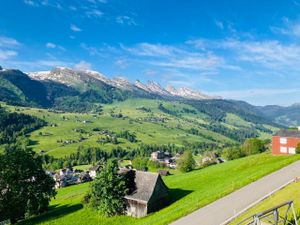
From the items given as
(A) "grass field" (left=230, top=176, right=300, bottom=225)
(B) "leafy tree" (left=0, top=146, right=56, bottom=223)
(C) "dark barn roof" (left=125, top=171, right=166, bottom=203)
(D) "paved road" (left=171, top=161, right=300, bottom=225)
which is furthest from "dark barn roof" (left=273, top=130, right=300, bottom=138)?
(B) "leafy tree" (left=0, top=146, right=56, bottom=223)

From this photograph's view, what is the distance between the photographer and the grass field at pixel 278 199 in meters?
35.4

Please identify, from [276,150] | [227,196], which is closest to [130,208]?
[227,196]

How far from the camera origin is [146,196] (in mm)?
59094

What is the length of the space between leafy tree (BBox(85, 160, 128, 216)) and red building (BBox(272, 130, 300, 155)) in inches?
2174

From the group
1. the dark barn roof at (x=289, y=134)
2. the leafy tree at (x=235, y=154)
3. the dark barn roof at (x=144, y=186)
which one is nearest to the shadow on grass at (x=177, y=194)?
the dark barn roof at (x=144, y=186)

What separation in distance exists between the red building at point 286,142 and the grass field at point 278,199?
179 ft

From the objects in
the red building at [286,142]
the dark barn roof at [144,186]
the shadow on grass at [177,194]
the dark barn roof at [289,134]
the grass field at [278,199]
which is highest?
the dark barn roof at [289,134]

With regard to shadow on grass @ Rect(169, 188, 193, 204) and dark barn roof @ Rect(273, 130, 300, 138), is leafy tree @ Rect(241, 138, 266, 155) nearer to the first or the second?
dark barn roof @ Rect(273, 130, 300, 138)

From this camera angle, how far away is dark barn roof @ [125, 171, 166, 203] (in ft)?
194

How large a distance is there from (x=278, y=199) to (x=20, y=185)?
171ft

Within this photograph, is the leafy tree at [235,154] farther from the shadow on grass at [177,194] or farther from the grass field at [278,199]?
the grass field at [278,199]

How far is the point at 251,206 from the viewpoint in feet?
125

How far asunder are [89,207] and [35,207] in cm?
1312

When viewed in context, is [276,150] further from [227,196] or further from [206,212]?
[206,212]
